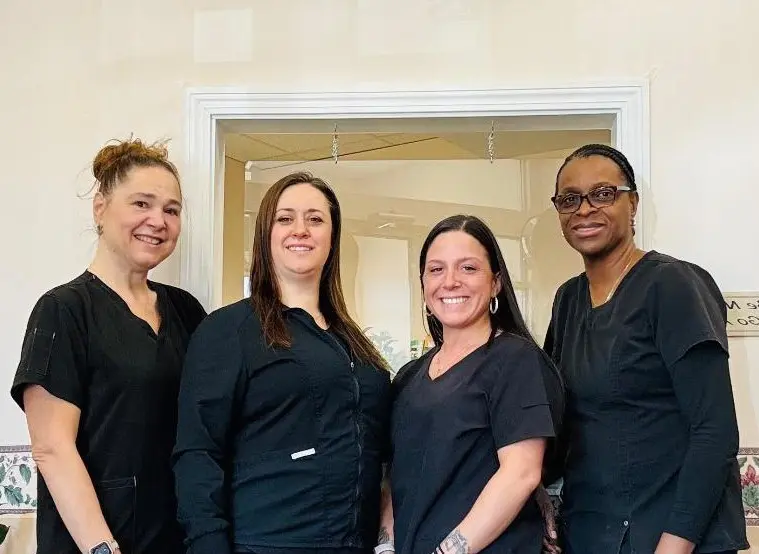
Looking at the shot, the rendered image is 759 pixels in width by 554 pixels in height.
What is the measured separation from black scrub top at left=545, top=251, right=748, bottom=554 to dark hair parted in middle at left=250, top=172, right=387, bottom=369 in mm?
476

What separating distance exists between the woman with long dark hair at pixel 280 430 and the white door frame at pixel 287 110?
500mm

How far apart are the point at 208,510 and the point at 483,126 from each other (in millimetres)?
1299

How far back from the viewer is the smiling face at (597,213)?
1.60m

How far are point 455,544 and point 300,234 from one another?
2.34 ft

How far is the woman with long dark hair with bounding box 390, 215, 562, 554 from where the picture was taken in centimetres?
138

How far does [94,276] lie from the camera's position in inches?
62.7

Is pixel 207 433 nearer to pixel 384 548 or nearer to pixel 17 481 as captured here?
pixel 384 548

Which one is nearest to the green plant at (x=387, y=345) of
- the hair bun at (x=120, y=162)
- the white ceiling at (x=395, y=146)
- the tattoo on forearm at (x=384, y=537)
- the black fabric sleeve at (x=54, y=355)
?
the white ceiling at (x=395, y=146)

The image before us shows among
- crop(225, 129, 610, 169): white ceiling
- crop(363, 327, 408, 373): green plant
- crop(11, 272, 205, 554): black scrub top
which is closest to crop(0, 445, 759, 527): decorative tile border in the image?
crop(11, 272, 205, 554): black scrub top

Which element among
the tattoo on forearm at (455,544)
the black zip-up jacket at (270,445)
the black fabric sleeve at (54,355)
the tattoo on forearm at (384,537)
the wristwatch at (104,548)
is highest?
the black fabric sleeve at (54,355)

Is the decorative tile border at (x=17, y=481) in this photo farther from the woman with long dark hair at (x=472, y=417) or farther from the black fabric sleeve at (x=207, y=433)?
the woman with long dark hair at (x=472, y=417)

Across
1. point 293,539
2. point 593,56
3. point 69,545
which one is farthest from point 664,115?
point 69,545

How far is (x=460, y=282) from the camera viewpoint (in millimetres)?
1576

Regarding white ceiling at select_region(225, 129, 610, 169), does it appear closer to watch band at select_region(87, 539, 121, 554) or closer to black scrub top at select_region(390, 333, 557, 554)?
black scrub top at select_region(390, 333, 557, 554)
